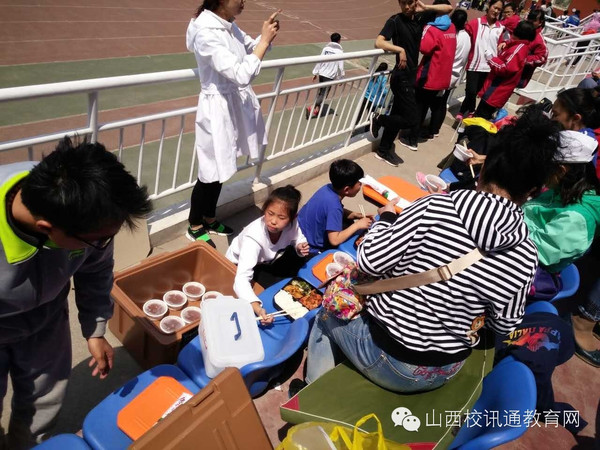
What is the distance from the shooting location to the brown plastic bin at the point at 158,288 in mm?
2420

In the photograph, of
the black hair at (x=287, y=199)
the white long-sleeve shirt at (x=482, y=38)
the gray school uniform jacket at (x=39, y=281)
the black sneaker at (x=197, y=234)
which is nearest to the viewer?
the gray school uniform jacket at (x=39, y=281)

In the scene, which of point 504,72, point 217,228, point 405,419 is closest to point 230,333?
point 405,419

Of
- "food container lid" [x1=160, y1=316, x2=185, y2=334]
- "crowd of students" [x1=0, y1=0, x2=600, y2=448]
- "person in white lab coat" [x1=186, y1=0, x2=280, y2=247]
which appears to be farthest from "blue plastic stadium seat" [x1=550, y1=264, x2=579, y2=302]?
"food container lid" [x1=160, y1=316, x2=185, y2=334]

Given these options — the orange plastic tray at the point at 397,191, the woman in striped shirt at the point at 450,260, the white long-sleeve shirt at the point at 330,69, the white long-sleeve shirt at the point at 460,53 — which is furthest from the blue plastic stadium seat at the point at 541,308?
the white long-sleeve shirt at the point at 330,69

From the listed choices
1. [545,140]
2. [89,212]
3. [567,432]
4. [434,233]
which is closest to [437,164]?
[567,432]

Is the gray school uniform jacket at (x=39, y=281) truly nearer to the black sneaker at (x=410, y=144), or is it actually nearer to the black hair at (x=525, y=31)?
the black sneaker at (x=410, y=144)

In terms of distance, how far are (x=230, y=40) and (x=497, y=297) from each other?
7.78ft

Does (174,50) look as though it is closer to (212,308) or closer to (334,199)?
(334,199)

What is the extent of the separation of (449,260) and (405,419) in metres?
0.91

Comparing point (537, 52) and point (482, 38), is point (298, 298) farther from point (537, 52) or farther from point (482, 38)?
point (537, 52)

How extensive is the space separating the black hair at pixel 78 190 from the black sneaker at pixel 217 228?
2478 mm

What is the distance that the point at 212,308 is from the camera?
2.35 m

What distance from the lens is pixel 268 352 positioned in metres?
2.61

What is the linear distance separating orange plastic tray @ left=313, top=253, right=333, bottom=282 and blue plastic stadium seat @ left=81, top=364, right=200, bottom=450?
1.20m
